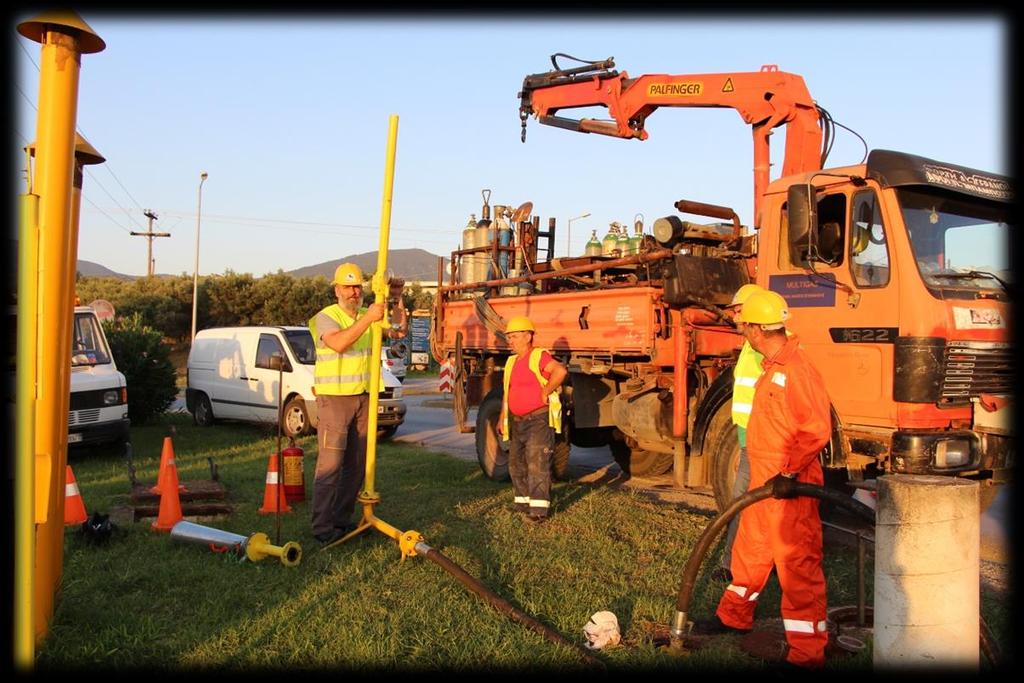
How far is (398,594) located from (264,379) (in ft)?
33.4

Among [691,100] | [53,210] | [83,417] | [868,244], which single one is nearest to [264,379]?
[83,417]

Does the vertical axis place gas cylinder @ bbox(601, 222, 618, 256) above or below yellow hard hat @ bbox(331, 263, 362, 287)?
above

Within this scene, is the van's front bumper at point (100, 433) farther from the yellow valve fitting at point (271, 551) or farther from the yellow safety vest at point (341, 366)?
the yellow valve fitting at point (271, 551)

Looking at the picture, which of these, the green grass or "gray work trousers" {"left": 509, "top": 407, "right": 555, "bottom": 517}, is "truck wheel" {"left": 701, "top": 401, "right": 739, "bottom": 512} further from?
"gray work trousers" {"left": 509, "top": 407, "right": 555, "bottom": 517}

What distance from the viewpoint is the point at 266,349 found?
572 inches

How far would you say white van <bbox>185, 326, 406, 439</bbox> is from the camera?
1366cm

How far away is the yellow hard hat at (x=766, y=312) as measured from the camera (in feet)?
15.0

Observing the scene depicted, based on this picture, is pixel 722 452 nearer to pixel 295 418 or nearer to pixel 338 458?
pixel 338 458

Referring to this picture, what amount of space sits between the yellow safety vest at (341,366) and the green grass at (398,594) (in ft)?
3.58

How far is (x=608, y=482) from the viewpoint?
1024cm

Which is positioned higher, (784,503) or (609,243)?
(609,243)

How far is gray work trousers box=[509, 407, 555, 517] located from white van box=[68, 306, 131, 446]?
6.00m

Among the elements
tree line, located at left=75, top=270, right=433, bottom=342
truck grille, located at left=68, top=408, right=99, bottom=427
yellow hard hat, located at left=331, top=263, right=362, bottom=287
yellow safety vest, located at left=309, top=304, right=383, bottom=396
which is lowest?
truck grille, located at left=68, top=408, right=99, bottom=427

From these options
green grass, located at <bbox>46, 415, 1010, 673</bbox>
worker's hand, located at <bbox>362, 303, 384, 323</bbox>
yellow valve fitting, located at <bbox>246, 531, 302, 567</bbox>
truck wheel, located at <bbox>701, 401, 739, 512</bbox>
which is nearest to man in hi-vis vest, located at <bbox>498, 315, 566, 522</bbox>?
green grass, located at <bbox>46, 415, 1010, 673</bbox>
